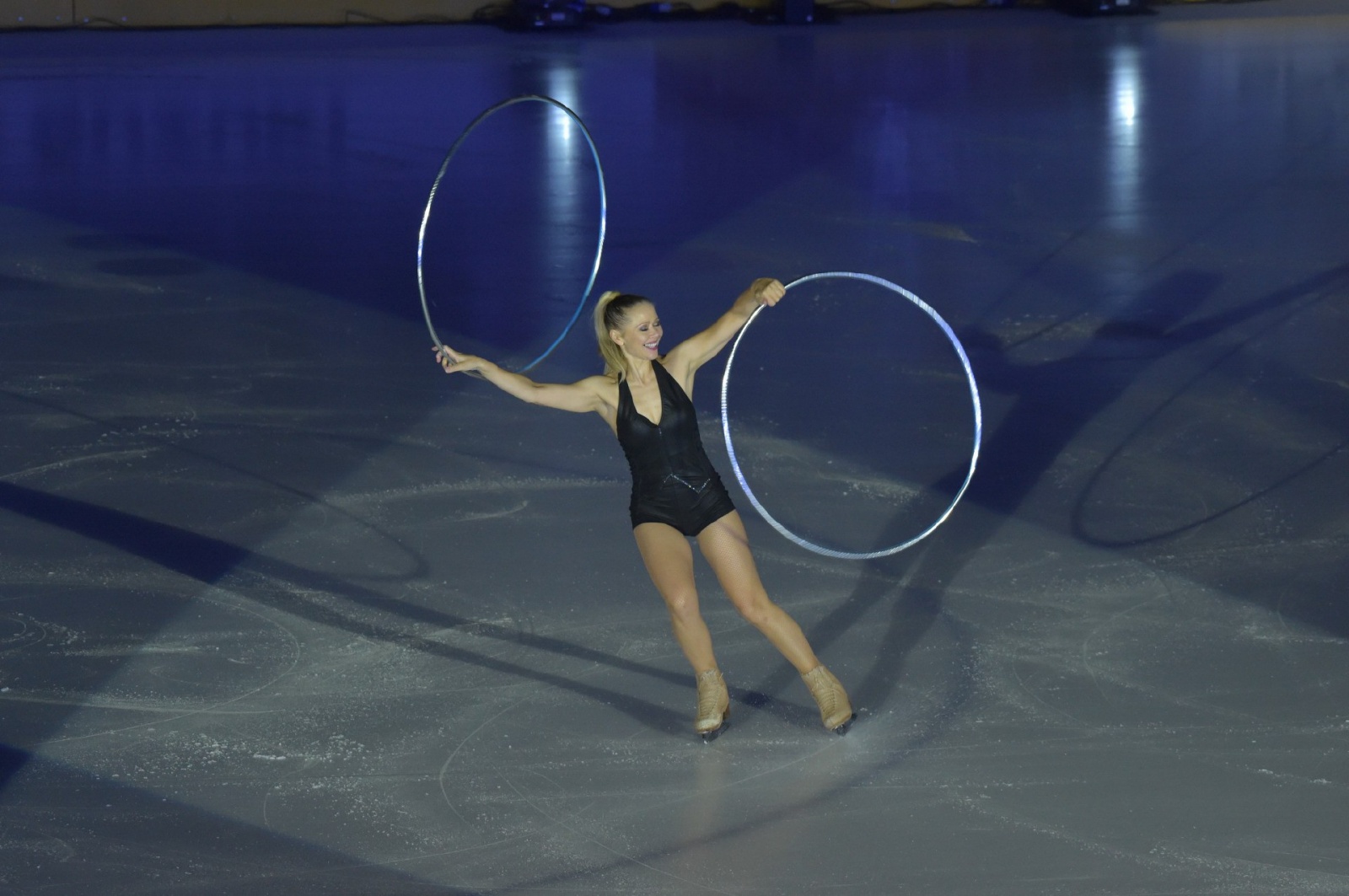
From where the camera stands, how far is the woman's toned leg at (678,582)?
6.52 meters

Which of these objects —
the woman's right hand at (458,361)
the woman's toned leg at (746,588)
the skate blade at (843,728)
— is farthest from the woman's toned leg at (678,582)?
the woman's right hand at (458,361)

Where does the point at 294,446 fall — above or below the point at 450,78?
below

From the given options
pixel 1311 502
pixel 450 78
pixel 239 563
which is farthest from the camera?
pixel 450 78

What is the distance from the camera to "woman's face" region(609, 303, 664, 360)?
253 inches

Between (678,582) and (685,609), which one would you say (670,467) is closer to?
(678,582)

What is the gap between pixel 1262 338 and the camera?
37.8ft

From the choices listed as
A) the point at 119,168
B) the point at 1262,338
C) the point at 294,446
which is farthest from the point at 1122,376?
the point at 119,168

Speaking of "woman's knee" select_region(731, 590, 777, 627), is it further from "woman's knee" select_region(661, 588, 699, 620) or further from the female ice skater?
"woman's knee" select_region(661, 588, 699, 620)

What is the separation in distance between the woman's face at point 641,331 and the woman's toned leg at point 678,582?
2.36 ft

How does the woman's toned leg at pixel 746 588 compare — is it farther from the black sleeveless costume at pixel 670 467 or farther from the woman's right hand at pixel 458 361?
the woman's right hand at pixel 458 361

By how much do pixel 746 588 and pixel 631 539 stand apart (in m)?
2.13

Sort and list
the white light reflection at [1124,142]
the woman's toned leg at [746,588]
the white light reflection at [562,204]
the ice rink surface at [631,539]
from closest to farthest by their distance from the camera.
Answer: the ice rink surface at [631,539], the woman's toned leg at [746,588], the white light reflection at [562,204], the white light reflection at [1124,142]

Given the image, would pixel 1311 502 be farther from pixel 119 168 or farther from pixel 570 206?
pixel 119 168

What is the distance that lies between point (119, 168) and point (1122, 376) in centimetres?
1141
